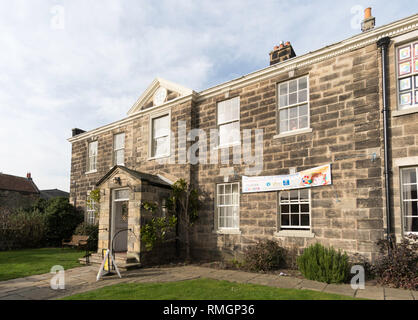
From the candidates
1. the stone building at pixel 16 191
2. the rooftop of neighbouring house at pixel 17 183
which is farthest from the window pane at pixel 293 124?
the rooftop of neighbouring house at pixel 17 183

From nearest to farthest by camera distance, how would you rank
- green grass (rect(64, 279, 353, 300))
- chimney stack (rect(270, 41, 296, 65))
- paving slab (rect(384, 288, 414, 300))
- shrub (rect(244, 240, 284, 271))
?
paving slab (rect(384, 288, 414, 300))
green grass (rect(64, 279, 353, 300))
shrub (rect(244, 240, 284, 271))
chimney stack (rect(270, 41, 296, 65))

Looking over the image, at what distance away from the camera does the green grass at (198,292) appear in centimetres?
648

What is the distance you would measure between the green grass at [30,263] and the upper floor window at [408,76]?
460 inches

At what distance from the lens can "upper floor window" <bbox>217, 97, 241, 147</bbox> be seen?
38.4 feet

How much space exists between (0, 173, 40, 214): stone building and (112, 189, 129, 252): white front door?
46.6 ft

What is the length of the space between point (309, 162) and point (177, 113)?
20.5ft

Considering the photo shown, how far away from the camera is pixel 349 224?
8.64 m

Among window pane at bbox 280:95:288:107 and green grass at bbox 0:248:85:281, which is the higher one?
window pane at bbox 280:95:288:107

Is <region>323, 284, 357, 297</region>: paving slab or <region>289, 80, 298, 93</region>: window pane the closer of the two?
<region>323, 284, 357, 297</region>: paving slab

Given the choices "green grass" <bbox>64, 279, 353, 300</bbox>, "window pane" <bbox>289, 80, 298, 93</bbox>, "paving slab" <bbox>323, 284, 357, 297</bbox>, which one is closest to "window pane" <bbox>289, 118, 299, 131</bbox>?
"window pane" <bbox>289, 80, 298, 93</bbox>

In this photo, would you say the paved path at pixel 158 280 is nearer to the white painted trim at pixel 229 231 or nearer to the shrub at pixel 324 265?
the shrub at pixel 324 265

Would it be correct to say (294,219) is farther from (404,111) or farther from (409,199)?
(404,111)

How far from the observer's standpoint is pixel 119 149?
16.5m

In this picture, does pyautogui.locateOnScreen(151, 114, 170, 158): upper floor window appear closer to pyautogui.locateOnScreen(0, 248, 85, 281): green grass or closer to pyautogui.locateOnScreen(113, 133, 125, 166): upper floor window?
pyautogui.locateOnScreen(113, 133, 125, 166): upper floor window
